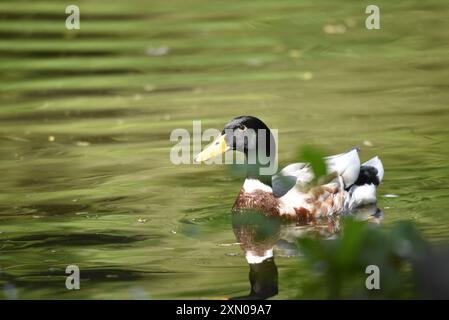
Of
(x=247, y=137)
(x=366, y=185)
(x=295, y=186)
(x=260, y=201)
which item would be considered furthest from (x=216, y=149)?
(x=366, y=185)

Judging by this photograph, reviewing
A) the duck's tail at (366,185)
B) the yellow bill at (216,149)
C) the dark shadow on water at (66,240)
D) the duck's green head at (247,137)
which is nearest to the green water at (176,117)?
the dark shadow on water at (66,240)

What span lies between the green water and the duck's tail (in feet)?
0.50

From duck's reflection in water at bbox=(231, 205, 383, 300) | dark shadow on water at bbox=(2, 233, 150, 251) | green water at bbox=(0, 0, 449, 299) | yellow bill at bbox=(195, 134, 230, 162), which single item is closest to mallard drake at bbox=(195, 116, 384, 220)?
yellow bill at bbox=(195, 134, 230, 162)

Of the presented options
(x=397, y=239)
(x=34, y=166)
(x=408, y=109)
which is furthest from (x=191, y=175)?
(x=397, y=239)

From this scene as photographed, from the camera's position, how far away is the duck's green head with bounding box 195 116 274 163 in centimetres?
967

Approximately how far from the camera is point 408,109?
1286 cm

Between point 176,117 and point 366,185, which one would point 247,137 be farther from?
point 176,117

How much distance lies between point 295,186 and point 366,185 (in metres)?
0.62

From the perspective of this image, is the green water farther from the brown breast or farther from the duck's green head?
the duck's green head

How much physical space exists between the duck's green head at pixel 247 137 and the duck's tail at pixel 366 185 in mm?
766

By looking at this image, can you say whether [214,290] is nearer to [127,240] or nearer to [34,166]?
[127,240]

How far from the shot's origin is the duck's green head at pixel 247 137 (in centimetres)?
967

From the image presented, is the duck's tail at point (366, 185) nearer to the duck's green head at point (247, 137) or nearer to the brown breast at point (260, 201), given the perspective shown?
the brown breast at point (260, 201)

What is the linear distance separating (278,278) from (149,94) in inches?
272
